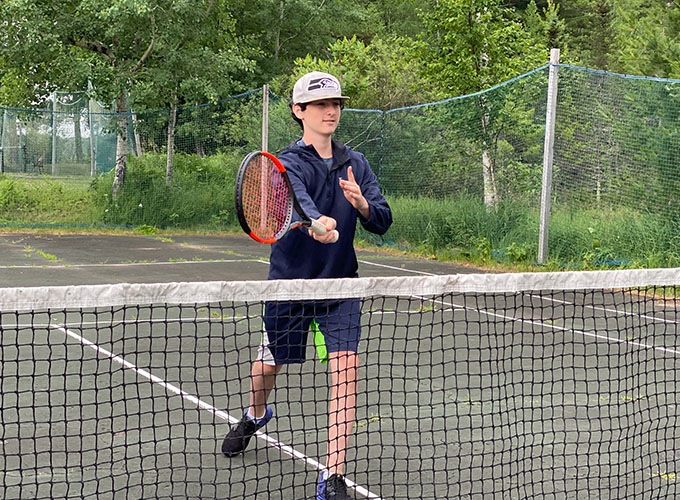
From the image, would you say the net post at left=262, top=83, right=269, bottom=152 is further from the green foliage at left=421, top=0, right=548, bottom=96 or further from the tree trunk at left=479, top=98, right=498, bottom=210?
the tree trunk at left=479, top=98, right=498, bottom=210

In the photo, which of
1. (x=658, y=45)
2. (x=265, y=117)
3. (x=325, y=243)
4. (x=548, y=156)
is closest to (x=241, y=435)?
(x=325, y=243)

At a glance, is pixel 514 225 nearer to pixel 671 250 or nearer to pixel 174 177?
pixel 671 250

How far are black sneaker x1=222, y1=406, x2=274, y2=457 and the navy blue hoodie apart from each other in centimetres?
78

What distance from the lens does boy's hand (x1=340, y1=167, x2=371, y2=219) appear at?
3965 mm

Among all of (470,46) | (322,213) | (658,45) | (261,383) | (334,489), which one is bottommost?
(334,489)

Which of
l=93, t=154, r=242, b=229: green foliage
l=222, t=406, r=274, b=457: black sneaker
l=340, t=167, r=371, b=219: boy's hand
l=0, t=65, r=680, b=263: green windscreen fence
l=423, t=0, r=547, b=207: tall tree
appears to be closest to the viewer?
l=340, t=167, r=371, b=219: boy's hand

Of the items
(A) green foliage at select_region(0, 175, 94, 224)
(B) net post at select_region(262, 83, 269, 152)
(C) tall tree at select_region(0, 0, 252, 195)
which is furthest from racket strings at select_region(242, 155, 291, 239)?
(A) green foliage at select_region(0, 175, 94, 224)

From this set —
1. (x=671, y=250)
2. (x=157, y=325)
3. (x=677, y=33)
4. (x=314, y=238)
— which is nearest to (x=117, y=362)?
(x=157, y=325)

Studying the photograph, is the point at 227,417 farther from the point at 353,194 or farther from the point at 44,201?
the point at 44,201

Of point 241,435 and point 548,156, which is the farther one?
point 548,156

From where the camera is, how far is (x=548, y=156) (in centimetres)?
1275

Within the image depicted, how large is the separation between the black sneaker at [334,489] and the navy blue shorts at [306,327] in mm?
561

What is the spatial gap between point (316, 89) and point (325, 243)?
2.27 ft

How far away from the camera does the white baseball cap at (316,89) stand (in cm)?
411
